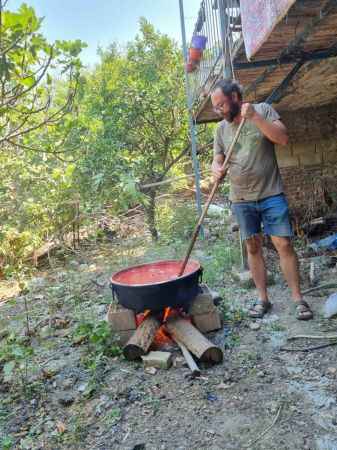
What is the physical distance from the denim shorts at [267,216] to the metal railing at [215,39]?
165cm

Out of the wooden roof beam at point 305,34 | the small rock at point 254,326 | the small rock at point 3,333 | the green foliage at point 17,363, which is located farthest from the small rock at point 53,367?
the wooden roof beam at point 305,34

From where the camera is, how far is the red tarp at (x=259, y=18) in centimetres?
220

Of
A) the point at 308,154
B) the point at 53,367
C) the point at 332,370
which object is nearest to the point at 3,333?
the point at 53,367

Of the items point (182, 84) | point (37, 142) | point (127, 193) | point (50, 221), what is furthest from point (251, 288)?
point (182, 84)

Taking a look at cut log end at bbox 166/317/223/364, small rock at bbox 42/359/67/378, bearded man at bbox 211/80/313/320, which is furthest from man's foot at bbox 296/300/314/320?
small rock at bbox 42/359/67/378

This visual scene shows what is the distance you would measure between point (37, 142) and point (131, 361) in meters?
3.40

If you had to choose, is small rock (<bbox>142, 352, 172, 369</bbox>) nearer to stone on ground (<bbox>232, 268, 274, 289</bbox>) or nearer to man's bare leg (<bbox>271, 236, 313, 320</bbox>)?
man's bare leg (<bbox>271, 236, 313, 320</bbox>)

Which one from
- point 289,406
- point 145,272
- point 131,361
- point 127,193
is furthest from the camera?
point 127,193

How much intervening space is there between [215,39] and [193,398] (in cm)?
410

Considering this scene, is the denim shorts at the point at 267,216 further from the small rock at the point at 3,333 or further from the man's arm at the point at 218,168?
the small rock at the point at 3,333

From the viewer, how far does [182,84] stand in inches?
317

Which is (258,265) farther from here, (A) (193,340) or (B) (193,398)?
(B) (193,398)

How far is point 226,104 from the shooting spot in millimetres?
2867

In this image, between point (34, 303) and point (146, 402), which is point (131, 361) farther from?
point (34, 303)
